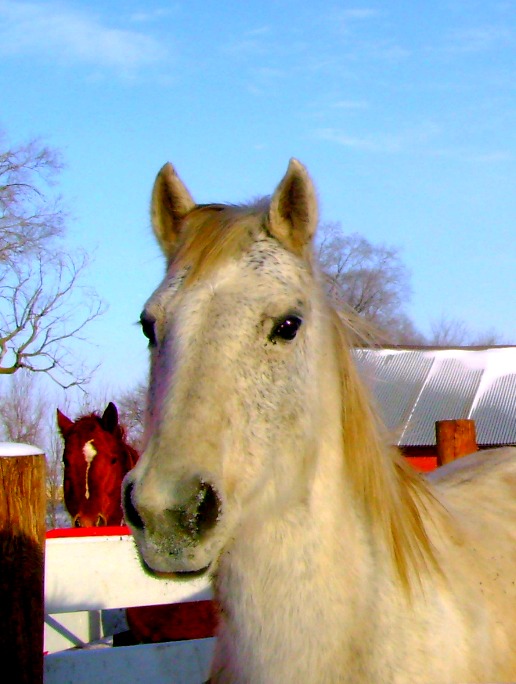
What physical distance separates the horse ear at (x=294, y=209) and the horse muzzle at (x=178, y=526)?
34.5 inches

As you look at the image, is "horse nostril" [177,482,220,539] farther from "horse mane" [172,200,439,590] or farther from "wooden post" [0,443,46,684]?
"wooden post" [0,443,46,684]

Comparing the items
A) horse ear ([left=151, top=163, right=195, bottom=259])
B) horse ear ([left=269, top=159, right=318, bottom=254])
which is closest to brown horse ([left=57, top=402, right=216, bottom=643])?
horse ear ([left=151, top=163, right=195, bottom=259])

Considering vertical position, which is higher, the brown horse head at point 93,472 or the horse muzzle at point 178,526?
the horse muzzle at point 178,526

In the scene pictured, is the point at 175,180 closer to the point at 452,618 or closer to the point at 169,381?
the point at 169,381

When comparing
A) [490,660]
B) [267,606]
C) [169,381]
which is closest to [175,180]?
[169,381]

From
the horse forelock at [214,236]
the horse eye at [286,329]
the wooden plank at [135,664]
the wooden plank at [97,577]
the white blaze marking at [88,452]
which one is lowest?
the wooden plank at [135,664]

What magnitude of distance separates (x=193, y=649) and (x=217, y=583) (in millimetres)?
2011

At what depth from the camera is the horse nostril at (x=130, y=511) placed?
5.91ft

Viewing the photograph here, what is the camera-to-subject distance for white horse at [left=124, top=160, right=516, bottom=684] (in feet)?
6.27

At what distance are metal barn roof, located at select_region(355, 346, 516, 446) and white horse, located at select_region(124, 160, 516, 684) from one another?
15566 millimetres

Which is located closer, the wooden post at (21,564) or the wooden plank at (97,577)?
the wooden post at (21,564)

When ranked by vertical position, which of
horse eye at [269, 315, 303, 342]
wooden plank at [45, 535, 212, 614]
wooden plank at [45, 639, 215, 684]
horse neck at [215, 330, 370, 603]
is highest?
horse eye at [269, 315, 303, 342]

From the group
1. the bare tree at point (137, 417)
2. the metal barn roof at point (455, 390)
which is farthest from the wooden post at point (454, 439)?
the metal barn roof at point (455, 390)

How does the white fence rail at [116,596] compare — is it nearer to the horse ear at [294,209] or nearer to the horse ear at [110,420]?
the horse ear at [294,209]
